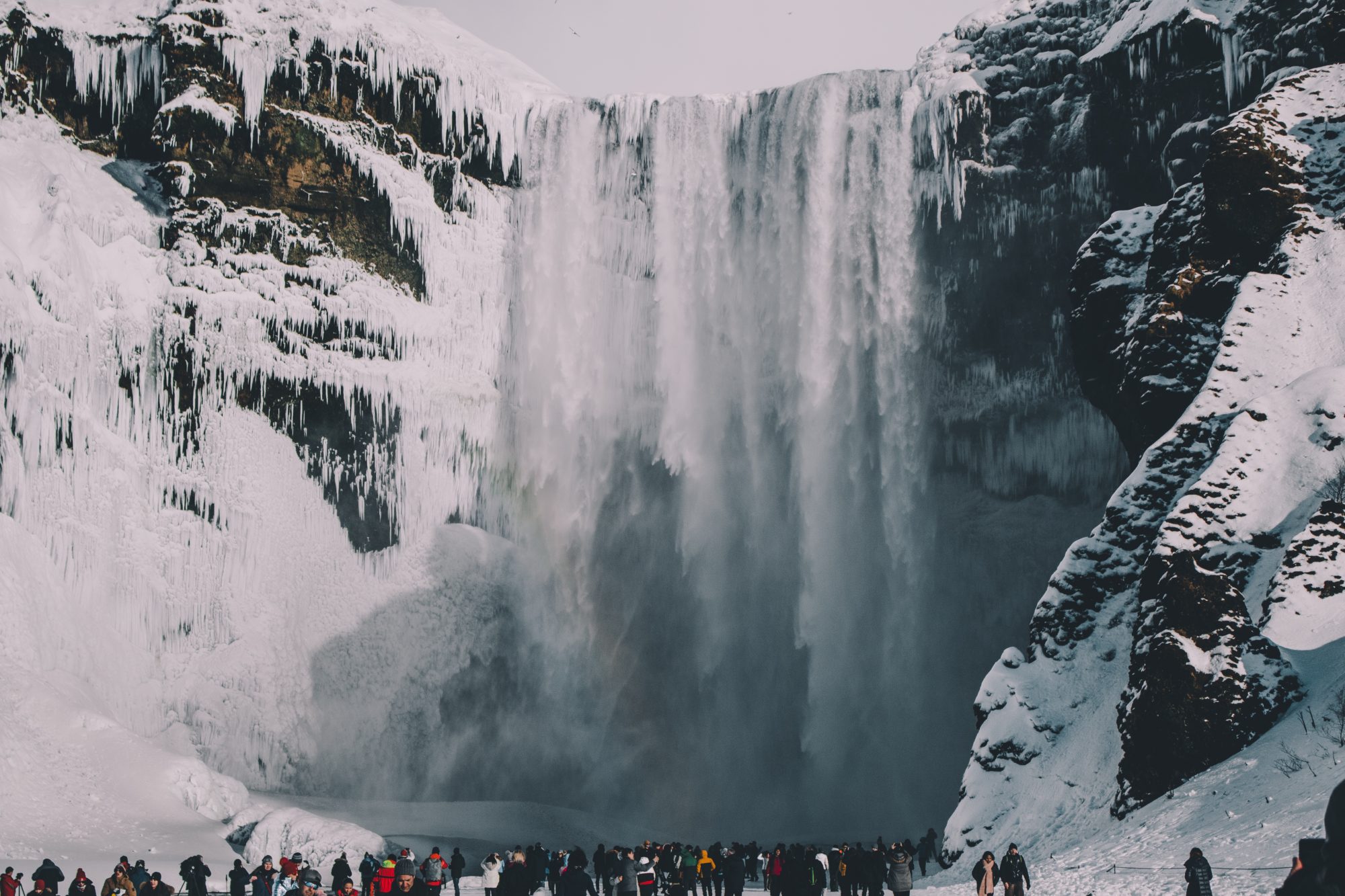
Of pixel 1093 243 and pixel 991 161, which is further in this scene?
pixel 991 161

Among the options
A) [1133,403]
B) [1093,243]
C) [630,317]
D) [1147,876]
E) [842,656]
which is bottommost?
[1147,876]

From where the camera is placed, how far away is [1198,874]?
41.5 ft

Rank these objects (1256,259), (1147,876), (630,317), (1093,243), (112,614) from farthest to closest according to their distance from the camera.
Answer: (630,317) → (112,614) → (1093,243) → (1256,259) → (1147,876)

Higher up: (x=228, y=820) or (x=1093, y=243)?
(x=1093, y=243)

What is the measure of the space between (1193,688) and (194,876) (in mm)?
17083

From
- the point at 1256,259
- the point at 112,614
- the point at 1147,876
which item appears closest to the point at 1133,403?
the point at 1256,259

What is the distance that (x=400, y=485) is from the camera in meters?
43.1

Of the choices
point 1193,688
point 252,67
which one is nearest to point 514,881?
point 1193,688

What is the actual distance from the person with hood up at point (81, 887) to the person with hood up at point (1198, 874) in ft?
49.0

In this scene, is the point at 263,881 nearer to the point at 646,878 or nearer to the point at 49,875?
the point at 49,875

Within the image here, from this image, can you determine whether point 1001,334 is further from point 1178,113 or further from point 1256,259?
point 1256,259

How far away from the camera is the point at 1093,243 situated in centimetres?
3250

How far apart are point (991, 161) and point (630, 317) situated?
13.8 metres

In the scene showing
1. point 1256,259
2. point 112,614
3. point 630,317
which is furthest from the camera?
point 630,317
